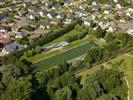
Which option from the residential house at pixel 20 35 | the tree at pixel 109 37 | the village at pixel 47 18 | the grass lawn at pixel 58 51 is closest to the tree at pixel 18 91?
the grass lawn at pixel 58 51

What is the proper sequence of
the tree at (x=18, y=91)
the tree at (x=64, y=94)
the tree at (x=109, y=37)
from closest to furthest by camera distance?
the tree at (x=18, y=91) → the tree at (x=64, y=94) → the tree at (x=109, y=37)

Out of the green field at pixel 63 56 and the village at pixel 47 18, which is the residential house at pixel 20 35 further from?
the green field at pixel 63 56

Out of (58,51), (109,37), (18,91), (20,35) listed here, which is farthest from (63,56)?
(18,91)

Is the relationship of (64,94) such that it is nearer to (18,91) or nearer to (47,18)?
(18,91)

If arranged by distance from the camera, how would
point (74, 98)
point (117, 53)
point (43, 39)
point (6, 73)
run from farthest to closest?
point (43, 39) → point (117, 53) → point (6, 73) → point (74, 98)

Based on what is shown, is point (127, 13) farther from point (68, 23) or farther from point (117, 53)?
point (117, 53)

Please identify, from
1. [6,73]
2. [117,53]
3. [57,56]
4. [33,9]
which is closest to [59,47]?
[57,56]
